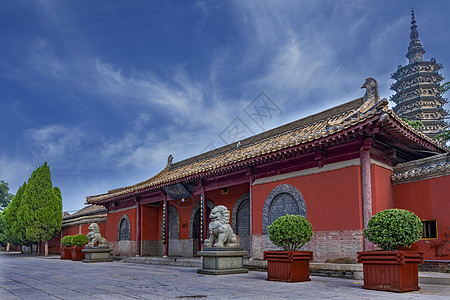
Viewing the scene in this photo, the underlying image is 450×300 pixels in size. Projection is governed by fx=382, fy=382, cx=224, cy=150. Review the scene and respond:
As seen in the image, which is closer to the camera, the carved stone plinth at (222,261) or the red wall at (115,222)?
the carved stone plinth at (222,261)

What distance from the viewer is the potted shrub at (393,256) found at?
6.17 m

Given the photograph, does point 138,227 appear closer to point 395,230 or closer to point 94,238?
point 94,238

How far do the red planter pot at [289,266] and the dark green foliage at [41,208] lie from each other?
1988cm

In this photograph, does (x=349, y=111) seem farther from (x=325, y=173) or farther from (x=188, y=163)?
(x=188, y=163)

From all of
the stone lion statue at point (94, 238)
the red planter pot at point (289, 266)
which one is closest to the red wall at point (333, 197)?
the red planter pot at point (289, 266)

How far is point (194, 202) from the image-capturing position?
15844 millimetres

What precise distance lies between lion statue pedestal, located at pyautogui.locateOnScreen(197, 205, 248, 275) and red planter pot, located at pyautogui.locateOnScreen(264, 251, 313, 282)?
1854 mm

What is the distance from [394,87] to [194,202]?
2376 cm

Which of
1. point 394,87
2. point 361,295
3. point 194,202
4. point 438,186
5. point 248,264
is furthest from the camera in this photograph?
point 394,87

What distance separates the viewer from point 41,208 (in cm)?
2377

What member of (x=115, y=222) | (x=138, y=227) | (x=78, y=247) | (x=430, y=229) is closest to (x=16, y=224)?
(x=78, y=247)

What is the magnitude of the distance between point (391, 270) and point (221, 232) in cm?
478

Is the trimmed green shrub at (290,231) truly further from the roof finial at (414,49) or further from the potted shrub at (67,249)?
the roof finial at (414,49)

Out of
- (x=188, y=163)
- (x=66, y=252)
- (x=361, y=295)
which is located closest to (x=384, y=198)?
(x=361, y=295)
